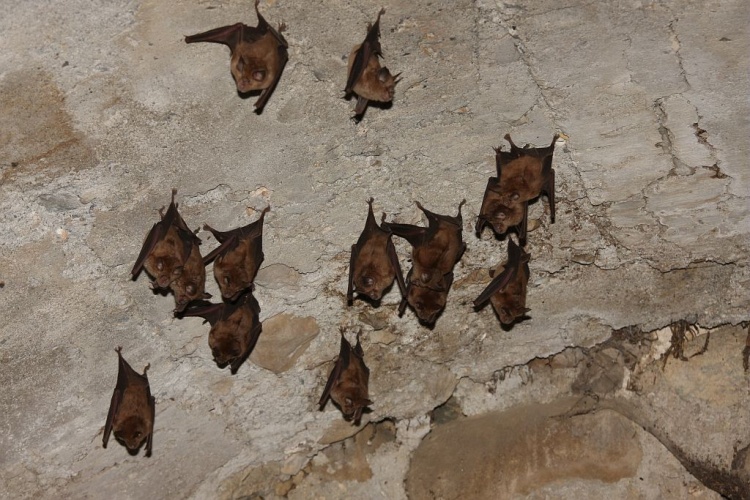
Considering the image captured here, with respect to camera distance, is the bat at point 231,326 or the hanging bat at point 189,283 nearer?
the hanging bat at point 189,283

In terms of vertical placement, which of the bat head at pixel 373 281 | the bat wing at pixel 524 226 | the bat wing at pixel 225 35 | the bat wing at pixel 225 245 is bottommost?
the bat head at pixel 373 281

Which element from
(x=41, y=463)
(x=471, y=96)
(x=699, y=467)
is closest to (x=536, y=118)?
(x=471, y=96)

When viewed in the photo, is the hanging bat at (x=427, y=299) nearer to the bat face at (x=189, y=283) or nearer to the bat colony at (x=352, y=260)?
the bat colony at (x=352, y=260)

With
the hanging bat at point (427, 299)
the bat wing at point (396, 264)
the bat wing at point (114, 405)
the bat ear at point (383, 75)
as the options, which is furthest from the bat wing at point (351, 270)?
the bat wing at point (114, 405)

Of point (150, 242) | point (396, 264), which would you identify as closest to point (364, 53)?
point (396, 264)

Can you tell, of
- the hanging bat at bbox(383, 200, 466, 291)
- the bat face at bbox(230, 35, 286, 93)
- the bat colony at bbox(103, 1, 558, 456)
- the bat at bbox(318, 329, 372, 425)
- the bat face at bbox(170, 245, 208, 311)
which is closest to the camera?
the bat face at bbox(230, 35, 286, 93)

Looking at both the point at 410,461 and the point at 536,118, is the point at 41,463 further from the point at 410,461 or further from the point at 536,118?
the point at 536,118

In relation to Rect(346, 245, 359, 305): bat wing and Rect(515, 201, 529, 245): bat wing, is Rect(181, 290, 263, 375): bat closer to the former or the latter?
Rect(346, 245, 359, 305): bat wing

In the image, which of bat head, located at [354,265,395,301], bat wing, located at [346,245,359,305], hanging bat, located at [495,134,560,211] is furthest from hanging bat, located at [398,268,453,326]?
hanging bat, located at [495,134,560,211]
